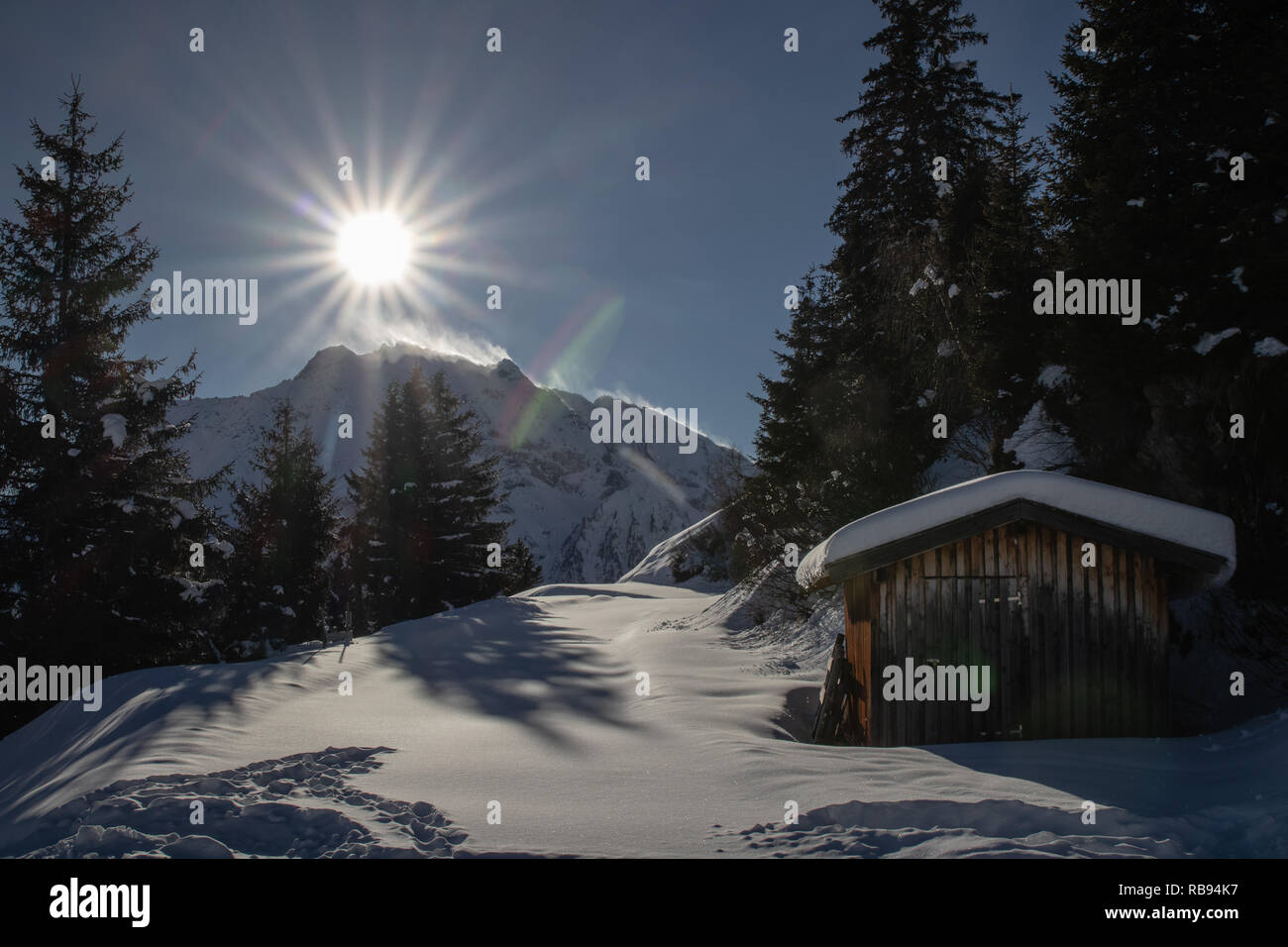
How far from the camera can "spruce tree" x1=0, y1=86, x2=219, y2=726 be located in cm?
1659

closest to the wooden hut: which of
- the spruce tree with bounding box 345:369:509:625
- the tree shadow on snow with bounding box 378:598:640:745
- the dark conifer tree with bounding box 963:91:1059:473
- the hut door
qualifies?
the hut door

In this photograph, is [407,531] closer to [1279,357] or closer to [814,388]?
[814,388]

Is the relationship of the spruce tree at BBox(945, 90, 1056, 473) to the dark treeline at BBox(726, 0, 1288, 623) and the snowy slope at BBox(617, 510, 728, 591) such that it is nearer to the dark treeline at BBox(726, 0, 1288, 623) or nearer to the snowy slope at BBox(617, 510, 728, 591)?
the dark treeline at BBox(726, 0, 1288, 623)

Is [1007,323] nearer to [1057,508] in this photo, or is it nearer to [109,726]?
[1057,508]

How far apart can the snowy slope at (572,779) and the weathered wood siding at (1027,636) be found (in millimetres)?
627

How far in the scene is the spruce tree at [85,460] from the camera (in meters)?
16.6

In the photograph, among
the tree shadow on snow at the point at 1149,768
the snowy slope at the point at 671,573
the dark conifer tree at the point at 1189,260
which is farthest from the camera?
the snowy slope at the point at 671,573

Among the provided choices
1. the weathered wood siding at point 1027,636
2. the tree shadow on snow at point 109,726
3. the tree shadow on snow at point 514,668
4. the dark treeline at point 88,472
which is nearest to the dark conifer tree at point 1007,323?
the weathered wood siding at point 1027,636

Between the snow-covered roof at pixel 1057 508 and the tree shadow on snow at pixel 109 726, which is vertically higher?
the snow-covered roof at pixel 1057 508

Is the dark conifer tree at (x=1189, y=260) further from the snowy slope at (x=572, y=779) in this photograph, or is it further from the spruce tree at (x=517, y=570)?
the spruce tree at (x=517, y=570)
